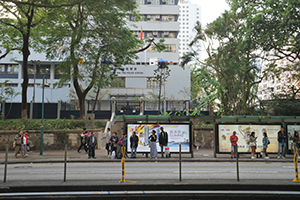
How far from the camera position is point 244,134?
1738 centimetres

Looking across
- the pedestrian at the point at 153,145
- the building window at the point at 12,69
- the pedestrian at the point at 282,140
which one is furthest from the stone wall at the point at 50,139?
the building window at the point at 12,69

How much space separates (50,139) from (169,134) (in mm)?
10588

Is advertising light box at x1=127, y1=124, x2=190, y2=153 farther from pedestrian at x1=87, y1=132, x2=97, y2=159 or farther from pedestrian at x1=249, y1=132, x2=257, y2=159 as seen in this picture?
pedestrian at x1=249, y1=132, x2=257, y2=159

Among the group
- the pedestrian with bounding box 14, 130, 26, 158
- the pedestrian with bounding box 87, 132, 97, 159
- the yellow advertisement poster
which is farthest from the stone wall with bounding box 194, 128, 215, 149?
the pedestrian with bounding box 14, 130, 26, 158

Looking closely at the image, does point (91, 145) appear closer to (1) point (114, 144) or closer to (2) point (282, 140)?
(1) point (114, 144)

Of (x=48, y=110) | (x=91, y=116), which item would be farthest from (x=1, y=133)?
(x=48, y=110)

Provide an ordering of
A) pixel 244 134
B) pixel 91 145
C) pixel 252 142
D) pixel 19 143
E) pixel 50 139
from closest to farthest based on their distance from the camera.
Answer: pixel 91 145 → pixel 252 142 → pixel 19 143 → pixel 244 134 → pixel 50 139

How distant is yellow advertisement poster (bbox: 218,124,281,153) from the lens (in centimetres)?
1722

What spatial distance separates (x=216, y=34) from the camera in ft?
89.9

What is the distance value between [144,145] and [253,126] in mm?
7259

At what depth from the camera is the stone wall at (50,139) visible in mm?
21359

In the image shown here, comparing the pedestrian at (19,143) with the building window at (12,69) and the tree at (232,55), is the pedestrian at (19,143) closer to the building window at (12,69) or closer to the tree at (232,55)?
the tree at (232,55)

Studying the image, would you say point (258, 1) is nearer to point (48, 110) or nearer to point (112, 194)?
point (112, 194)

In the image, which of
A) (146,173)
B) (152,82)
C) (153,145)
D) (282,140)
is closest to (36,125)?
(153,145)
